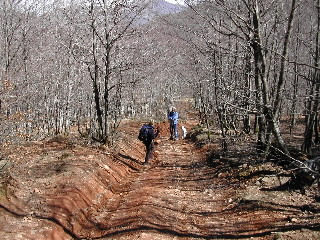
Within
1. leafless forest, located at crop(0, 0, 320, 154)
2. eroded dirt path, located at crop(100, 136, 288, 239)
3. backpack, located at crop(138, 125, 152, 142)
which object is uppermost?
leafless forest, located at crop(0, 0, 320, 154)

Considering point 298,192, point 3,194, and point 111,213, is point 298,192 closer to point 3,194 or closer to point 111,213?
point 111,213

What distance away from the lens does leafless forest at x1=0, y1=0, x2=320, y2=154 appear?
9516mm

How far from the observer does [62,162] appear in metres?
11.3

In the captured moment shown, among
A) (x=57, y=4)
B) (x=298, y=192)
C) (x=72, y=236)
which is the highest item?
(x=57, y=4)

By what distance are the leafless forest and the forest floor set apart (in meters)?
1.22

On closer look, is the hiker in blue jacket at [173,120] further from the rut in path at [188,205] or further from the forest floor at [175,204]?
the forest floor at [175,204]

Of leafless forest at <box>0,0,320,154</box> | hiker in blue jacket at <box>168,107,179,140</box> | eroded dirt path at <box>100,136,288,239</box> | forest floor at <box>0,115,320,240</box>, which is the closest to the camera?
forest floor at <box>0,115,320,240</box>

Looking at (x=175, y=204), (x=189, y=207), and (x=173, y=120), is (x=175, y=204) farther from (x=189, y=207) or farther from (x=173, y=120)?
(x=173, y=120)

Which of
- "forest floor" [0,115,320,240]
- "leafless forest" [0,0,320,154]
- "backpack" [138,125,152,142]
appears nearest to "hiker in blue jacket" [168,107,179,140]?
"leafless forest" [0,0,320,154]

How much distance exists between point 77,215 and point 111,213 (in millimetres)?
894

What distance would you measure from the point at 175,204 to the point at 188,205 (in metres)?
0.31

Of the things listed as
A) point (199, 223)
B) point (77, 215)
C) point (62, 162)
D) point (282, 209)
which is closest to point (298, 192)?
point (282, 209)

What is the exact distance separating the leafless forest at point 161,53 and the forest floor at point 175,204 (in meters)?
1.22

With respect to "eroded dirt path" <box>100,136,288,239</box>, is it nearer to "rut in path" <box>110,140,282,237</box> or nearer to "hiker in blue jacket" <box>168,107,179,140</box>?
"rut in path" <box>110,140,282,237</box>
